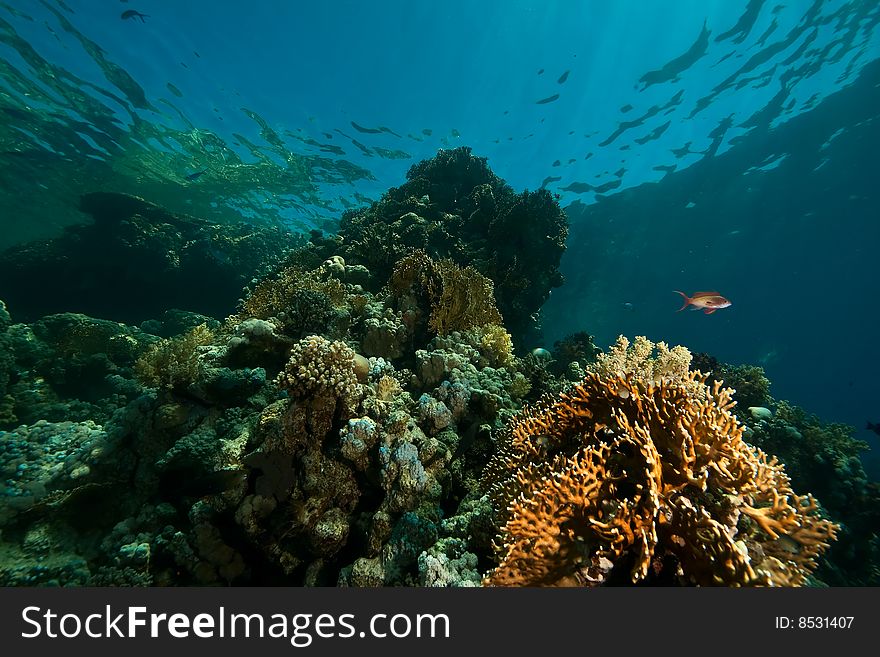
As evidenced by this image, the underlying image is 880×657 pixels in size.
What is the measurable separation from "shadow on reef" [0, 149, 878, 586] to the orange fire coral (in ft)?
0.04

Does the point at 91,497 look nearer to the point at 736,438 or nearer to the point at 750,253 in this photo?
the point at 736,438

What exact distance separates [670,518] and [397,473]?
243 centimetres

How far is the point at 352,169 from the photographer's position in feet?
82.6

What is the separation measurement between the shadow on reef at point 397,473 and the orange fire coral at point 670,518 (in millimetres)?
14

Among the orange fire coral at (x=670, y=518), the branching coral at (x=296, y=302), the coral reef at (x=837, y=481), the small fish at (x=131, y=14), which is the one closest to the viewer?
the orange fire coral at (x=670, y=518)

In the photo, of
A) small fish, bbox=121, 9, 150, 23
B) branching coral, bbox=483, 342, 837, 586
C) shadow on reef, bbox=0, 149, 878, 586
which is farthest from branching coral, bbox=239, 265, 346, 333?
small fish, bbox=121, 9, 150, 23

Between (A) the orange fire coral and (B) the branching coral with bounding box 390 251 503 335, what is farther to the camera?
(B) the branching coral with bounding box 390 251 503 335

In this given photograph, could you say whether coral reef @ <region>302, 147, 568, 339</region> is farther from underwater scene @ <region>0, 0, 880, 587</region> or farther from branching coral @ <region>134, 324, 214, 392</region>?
branching coral @ <region>134, 324, 214, 392</region>

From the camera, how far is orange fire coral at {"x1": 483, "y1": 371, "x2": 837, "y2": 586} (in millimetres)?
2008

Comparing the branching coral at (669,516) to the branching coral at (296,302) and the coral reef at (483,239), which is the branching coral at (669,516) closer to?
the branching coral at (296,302)

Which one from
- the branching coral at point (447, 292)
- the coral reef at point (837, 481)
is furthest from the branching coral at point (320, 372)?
the coral reef at point (837, 481)

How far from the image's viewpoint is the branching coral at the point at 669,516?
2008 millimetres

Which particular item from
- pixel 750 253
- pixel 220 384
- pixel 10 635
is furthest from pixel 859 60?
pixel 10 635

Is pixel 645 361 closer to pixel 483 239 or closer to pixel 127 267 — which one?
pixel 483 239
